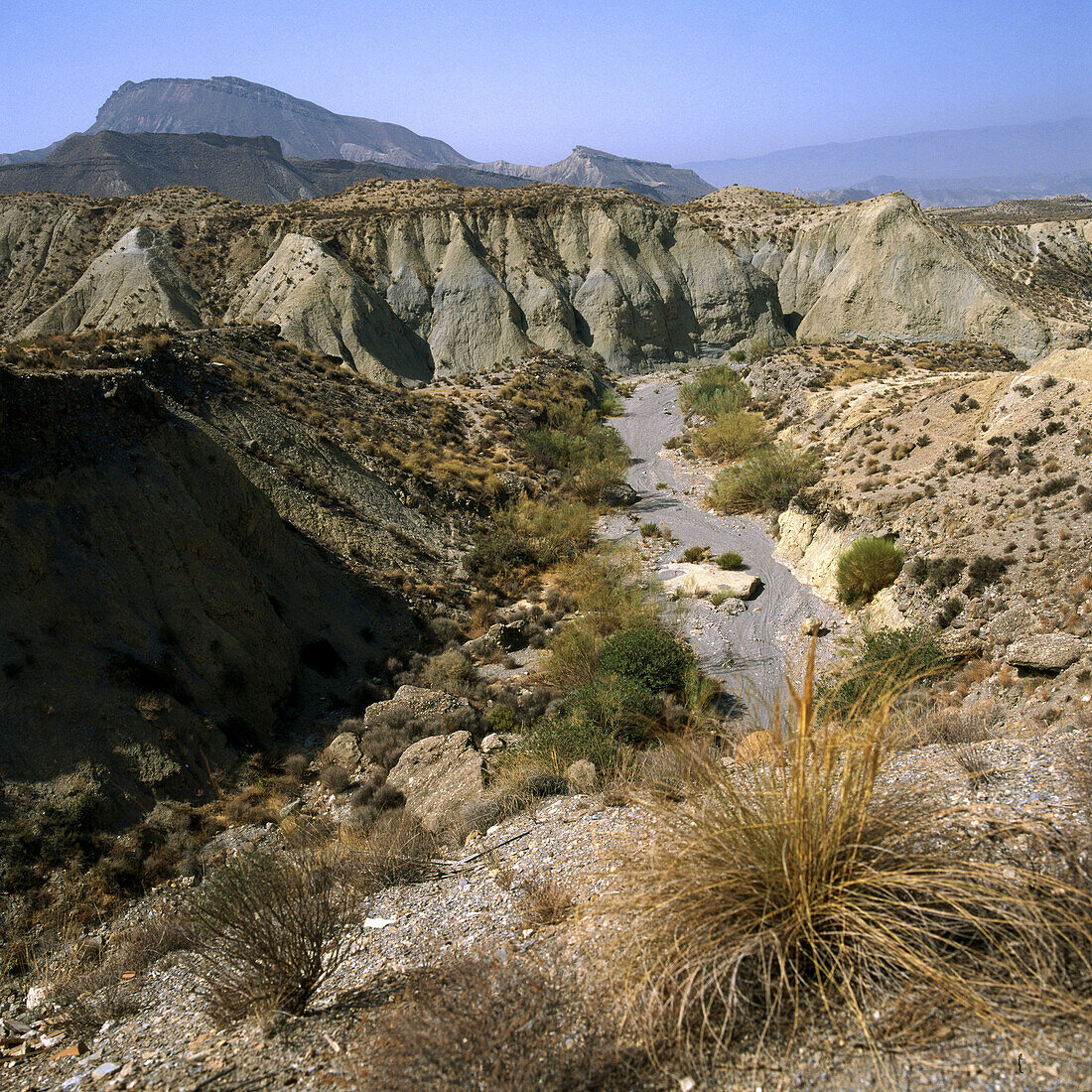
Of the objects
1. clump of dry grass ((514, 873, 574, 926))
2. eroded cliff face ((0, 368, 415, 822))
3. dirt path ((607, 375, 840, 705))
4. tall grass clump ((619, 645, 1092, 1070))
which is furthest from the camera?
Answer: dirt path ((607, 375, 840, 705))

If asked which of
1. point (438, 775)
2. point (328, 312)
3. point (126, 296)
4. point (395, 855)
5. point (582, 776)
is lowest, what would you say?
point (438, 775)

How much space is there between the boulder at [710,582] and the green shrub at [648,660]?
14.4 feet

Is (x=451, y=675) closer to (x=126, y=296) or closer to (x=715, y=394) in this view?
(x=715, y=394)

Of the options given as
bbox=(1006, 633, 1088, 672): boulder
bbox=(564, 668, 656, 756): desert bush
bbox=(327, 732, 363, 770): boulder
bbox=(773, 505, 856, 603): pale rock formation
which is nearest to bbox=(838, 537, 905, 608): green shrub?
bbox=(773, 505, 856, 603): pale rock formation

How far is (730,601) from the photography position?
17516mm

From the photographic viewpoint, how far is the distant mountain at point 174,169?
127 meters

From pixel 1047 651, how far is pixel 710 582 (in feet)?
31.3

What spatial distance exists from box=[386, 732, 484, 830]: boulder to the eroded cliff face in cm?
288

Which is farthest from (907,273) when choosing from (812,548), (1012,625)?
(1012,625)

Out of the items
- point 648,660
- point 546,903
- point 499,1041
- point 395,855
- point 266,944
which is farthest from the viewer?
point 648,660

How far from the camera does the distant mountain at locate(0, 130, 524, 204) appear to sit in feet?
417

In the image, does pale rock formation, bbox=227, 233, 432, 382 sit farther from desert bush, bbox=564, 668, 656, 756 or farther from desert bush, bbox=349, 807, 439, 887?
desert bush, bbox=349, 807, 439, 887

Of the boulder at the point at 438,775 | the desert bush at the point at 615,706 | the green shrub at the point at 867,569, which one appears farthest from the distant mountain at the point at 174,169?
the boulder at the point at 438,775

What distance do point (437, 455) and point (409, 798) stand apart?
664 inches
